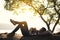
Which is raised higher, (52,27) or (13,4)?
(13,4)

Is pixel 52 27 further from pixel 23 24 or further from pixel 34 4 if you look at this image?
pixel 23 24

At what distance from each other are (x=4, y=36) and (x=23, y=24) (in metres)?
0.85

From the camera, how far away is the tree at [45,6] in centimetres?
1657

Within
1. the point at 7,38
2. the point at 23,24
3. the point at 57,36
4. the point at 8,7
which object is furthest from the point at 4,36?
the point at 8,7

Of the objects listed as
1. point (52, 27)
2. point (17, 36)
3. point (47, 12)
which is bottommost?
point (52, 27)

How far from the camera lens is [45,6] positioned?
55.8 feet

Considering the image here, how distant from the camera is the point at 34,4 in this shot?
672 inches

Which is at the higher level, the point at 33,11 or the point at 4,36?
the point at 4,36

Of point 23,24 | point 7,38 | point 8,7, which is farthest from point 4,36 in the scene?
point 8,7

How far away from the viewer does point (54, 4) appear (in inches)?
648

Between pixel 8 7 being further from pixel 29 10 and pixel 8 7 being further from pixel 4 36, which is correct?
pixel 4 36

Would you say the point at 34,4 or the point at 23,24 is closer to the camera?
the point at 23,24

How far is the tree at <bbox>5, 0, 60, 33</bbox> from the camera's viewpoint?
16570mm

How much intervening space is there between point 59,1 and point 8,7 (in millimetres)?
4060
